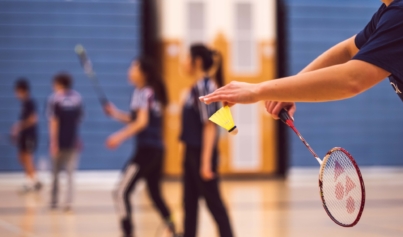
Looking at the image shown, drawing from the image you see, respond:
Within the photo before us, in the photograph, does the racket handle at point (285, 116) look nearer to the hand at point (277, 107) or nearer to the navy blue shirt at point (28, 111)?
the hand at point (277, 107)

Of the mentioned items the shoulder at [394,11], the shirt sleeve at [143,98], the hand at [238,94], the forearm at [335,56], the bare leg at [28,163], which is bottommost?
the bare leg at [28,163]

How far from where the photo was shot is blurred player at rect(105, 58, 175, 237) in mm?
6523

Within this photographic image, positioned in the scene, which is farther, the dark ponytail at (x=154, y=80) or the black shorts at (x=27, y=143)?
the black shorts at (x=27, y=143)

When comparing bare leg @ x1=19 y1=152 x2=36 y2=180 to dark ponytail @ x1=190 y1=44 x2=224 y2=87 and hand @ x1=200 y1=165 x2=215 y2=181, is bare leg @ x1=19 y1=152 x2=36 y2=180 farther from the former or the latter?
hand @ x1=200 y1=165 x2=215 y2=181

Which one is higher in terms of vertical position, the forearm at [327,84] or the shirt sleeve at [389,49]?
the shirt sleeve at [389,49]

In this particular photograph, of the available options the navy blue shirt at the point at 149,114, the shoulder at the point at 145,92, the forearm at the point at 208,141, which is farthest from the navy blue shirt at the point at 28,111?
the forearm at the point at 208,141

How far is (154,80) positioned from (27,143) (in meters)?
6.49

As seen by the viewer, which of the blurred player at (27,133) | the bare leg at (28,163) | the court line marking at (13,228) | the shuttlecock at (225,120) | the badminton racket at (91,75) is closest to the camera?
the shuttlecock at (225,120)

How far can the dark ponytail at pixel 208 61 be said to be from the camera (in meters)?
5.70

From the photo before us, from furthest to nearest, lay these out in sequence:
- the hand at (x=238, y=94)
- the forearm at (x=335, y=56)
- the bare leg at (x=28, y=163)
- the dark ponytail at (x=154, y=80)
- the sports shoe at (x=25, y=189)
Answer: the bare leg at (x=28, y=163) < the sports shoe at (x=25, y=189) < the dark ponytail at (x=154, y=80) < the forearm at (x=335, y=56) < the hand at (x=238, y=94)

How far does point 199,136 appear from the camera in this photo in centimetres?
571

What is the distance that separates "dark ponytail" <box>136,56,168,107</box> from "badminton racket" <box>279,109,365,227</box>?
4.35 meters

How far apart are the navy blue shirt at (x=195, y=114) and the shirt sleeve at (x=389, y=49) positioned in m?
3.27

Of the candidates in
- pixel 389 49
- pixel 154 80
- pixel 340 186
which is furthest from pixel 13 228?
pixel 389 49
